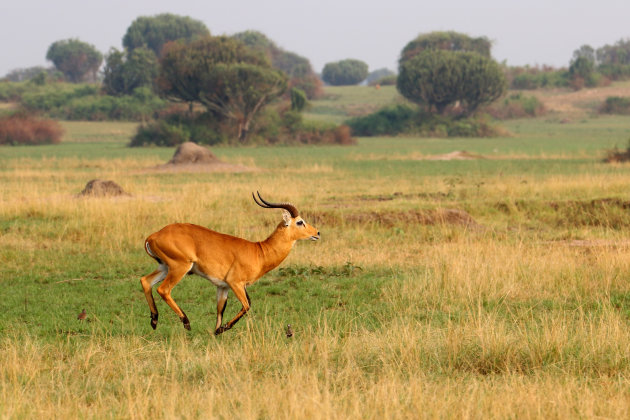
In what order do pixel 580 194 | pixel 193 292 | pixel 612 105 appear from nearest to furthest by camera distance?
1. pixel 193 292
2. pixel 580 194
3. pixel 612 105

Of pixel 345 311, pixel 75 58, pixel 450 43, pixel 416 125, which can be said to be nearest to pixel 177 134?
pixel 416 125

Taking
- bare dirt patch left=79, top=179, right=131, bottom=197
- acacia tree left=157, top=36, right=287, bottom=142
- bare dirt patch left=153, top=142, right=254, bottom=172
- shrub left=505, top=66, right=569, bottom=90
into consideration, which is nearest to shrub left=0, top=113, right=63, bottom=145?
acacia tree left=157, top=36, right=287, bottom=142

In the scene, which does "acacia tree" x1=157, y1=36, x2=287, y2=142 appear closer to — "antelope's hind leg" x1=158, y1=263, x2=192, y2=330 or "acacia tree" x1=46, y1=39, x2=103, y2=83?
"antelope's hind leg" x1=158, y1=263, x2=192, y2=330

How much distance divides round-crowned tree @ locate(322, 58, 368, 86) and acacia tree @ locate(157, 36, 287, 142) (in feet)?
372

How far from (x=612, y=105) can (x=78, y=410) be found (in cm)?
8881

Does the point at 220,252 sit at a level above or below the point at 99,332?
above

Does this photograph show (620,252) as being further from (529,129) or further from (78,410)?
(529,129)

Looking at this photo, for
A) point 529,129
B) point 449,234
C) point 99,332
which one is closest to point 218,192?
point 449,234

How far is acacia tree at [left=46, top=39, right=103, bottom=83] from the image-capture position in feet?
470

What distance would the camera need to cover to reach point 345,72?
6831 inches

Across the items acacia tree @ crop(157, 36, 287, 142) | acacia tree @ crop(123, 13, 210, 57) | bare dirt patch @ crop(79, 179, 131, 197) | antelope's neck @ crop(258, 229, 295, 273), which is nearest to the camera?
antelope's neck @ crop(258, 229, 295, 273)

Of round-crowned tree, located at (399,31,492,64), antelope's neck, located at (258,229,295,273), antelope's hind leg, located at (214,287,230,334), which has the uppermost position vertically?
round-crowned tree, located at (399,31,492,64)

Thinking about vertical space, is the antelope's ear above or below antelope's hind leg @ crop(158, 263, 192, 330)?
above

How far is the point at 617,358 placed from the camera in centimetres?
754
